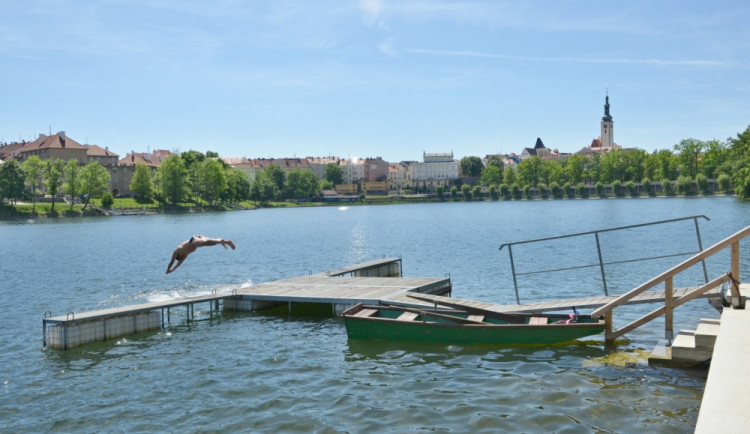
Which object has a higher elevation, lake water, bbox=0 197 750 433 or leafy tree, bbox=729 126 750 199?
leafy tree, bbox=729 126 750 199

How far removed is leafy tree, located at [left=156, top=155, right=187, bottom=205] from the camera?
14825 centimetres

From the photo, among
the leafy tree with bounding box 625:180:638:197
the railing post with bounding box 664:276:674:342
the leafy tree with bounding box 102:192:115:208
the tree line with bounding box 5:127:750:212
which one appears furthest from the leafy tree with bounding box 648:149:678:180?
the railing post with bounding box 664:276:674:342

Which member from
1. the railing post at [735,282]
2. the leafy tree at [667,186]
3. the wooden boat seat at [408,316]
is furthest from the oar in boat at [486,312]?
the leafy tree at [667,186]

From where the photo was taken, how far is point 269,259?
48438 millimetres

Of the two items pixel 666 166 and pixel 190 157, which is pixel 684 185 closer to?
pixel 666 166

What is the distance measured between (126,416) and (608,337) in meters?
12.4

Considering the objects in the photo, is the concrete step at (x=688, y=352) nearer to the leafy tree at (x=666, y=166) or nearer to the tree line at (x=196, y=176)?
→ the tree line at (x=196, y=176)

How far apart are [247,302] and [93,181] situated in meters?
122

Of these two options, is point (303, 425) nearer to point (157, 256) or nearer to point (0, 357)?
point (0, 357)

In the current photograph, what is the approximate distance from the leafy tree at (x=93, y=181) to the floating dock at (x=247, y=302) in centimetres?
11754

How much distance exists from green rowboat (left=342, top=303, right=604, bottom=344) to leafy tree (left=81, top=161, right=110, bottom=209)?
418 feet

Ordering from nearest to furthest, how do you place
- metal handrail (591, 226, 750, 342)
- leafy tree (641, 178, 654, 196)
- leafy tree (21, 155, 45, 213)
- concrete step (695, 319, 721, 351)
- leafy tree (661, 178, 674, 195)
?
1. concrete step (695, 319, 721, 351)
2. metal handrail (591, 226, 750, 342)
3. leafy tree (21, 155, 45, 213)
4. leafy tree (661, 178, 674, 195)
5. leafy tree (641, 178, 654, 196)

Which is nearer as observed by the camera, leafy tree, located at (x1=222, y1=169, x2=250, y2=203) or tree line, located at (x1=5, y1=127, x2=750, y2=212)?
tree line, located at (x1=5, y1=127, x2=750, y2=212)

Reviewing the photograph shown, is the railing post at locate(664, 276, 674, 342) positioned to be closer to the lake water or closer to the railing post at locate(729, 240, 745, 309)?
the lake water
